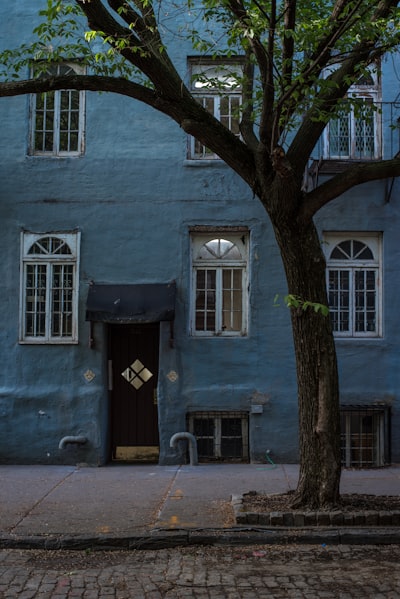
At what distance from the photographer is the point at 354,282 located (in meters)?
11.4

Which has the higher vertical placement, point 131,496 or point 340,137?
point 340,137

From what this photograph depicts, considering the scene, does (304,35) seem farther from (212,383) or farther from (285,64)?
(212,383)

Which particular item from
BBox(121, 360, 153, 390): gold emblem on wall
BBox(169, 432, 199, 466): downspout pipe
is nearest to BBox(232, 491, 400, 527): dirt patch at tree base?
BBox(169, 432, 199, 466): downspout pipe

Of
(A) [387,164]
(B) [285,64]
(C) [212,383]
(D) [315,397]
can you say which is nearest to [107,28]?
(B) [285,64]

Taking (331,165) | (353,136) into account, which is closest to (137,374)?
(331,165)

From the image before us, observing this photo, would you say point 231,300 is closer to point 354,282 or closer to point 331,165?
point 354,282

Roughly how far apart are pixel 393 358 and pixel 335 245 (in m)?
2.01

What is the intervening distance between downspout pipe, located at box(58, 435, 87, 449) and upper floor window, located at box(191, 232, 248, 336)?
2.43 meters

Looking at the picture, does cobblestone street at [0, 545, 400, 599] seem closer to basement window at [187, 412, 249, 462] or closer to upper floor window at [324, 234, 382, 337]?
basement window at [187, 412, 249, 462]

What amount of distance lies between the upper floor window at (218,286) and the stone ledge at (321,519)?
4361mm

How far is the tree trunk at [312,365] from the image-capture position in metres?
7.64

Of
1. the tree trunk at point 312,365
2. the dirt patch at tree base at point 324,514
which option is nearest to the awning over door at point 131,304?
the tree trunk at point 312,365

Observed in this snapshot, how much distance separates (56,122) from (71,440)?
16.9ft

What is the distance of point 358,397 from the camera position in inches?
436
